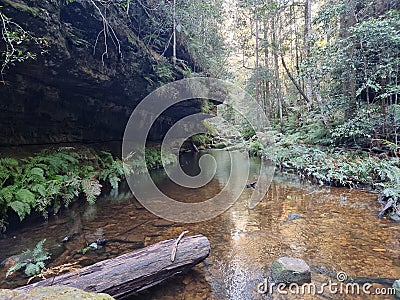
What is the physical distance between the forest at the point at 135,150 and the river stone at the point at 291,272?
27 cm

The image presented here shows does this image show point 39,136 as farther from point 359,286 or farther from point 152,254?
point 359,286

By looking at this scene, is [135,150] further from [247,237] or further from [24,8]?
[247,237]

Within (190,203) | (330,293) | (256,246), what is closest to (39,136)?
(190,203)

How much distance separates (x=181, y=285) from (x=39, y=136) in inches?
257

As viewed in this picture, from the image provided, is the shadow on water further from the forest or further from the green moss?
the green moss

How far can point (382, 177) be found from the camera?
6.19 m

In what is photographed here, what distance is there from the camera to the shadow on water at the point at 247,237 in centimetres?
297

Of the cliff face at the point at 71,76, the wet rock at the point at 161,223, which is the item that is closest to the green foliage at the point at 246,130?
the cliff face at the point at 71,76

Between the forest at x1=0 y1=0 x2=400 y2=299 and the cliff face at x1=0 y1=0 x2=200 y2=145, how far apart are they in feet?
0.12

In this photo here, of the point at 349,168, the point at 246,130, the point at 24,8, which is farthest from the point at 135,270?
the point at 246,130

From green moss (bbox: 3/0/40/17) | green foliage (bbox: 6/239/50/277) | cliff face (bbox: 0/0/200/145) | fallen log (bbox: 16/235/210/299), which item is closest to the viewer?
fallen log (bbox: 16/235/210/299)

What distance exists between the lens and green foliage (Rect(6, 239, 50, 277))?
10.2ft

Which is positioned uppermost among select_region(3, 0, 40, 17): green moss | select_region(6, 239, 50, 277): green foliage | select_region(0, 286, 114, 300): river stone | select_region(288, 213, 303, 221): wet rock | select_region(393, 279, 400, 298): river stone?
select_region(3, 0, 40, 17): green moss

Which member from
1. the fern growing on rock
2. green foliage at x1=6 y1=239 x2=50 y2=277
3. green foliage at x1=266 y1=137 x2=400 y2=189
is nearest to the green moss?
the fern growing on rock
